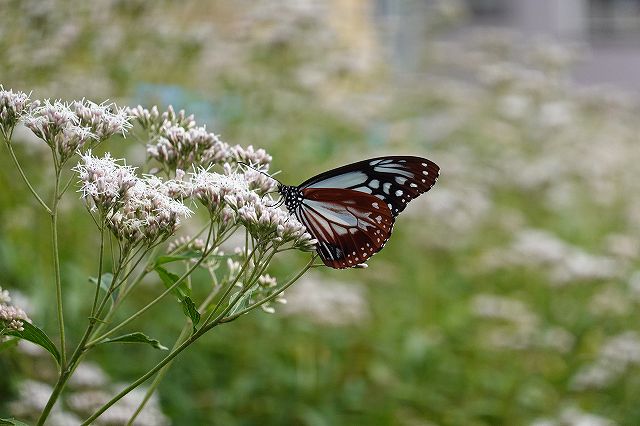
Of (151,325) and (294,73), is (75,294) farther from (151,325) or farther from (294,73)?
(294,73)

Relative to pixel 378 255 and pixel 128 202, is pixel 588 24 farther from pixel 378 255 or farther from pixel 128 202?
pixel 128 202

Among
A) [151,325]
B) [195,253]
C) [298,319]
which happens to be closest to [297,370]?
[298,319]

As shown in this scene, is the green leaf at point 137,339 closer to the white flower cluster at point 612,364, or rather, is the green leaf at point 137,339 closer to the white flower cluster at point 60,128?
the white flower cluster at point 60,128

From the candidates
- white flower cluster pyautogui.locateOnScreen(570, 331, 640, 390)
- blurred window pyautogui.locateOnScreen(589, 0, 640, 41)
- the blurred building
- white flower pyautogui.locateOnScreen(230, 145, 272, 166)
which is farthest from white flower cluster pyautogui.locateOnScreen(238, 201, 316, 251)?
blurred window pyautogui.locateOnScreen(589, 0, 640, 41)

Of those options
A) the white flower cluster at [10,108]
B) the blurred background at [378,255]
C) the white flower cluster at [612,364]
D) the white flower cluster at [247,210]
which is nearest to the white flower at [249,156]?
the white flower cluster at [247,210]

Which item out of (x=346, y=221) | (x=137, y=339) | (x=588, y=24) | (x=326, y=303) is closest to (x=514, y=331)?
(x=326, y=303)

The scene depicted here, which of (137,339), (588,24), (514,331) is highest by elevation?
(588,24)
